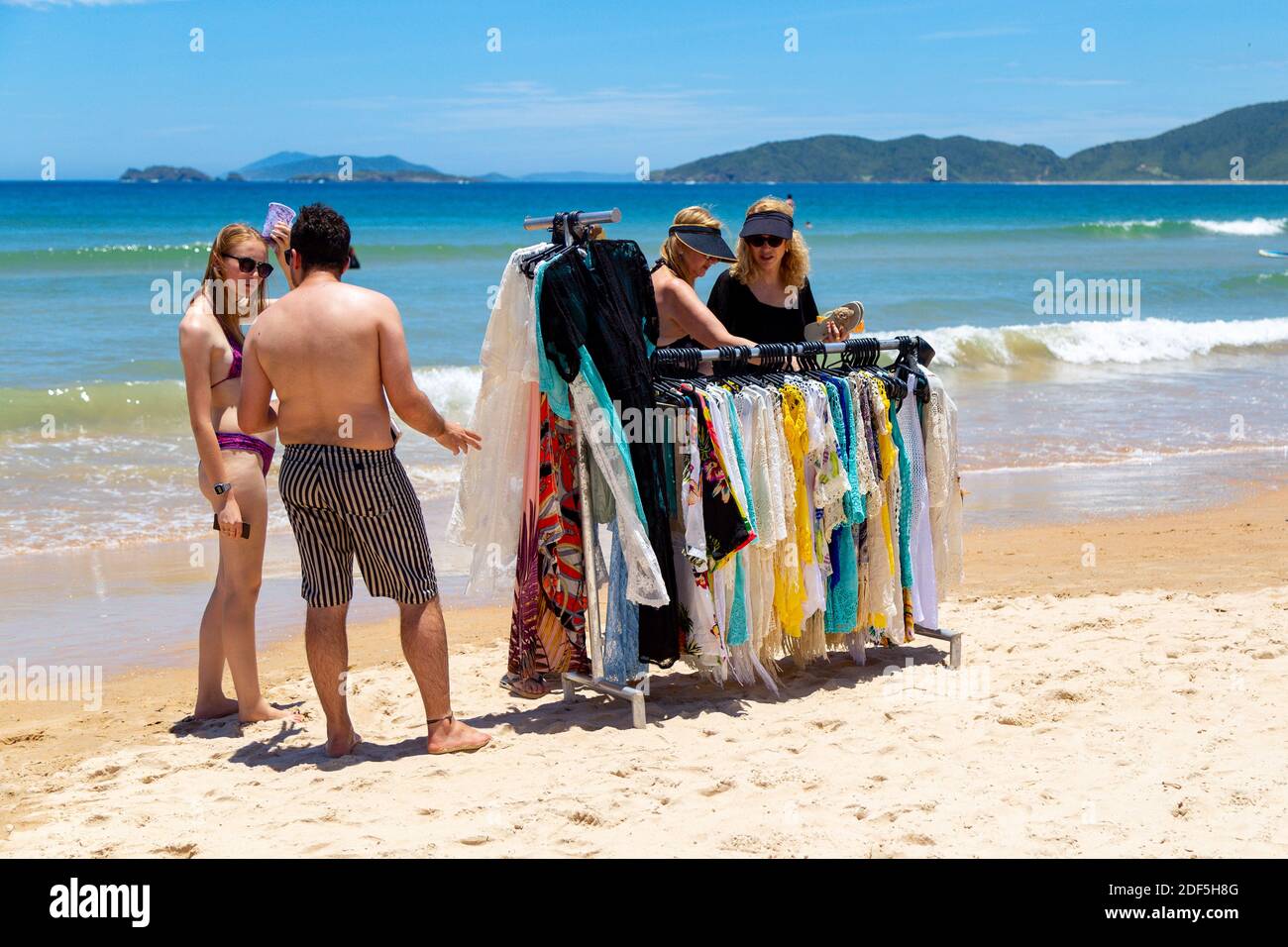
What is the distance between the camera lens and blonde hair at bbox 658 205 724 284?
493 centimetres

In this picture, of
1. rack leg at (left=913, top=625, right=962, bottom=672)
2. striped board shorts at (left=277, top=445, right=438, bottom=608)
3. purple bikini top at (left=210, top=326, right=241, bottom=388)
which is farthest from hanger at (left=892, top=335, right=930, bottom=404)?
purple bikini top at (left=210, top=326, right=241, bottom=388)

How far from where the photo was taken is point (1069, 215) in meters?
60.0

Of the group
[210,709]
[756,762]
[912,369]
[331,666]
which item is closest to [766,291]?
[912,369]

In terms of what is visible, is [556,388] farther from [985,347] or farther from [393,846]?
[985,347]

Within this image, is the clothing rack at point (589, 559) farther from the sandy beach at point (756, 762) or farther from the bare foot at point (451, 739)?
the bare foot at point (451, 739)

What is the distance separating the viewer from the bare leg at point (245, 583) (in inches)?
178

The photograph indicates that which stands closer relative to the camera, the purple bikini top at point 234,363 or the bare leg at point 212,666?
the purple bikini top at point 234,363

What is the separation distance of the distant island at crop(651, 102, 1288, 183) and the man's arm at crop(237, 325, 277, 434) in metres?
120

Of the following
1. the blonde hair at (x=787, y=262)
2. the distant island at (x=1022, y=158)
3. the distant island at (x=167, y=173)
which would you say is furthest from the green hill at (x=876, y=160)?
the blonde hair at (x=787, y=262)

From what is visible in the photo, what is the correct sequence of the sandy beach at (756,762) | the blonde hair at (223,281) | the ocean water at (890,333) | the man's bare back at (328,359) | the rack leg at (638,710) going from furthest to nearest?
the ocean water at (890,333)
the rack leg at (638,710)
the blonde hair at (223,281)
the man's bare back at (328,359)
the sandy beach at (756,762)

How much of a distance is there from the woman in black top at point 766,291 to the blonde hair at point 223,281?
5.92 ft

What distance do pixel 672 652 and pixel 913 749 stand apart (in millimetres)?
944

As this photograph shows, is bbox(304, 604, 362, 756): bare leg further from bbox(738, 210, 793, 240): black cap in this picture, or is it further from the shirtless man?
bbox(738, 210, 793, 240): black cap
